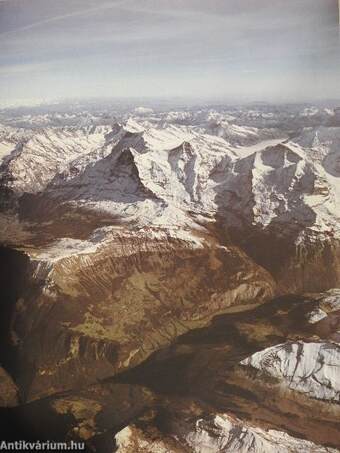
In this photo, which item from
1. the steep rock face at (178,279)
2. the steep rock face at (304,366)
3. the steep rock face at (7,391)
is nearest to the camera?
the steep rock face at (178,279)

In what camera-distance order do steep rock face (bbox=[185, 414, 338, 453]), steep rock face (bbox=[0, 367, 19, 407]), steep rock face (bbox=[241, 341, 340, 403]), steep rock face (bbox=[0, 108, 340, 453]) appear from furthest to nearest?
steep rock face (bbox=[0, 367, 19, 407]) < steep rock face (bbox=[241, 341, 340, 403]) < steep rock face (bbox=[0, 108, 340, 453]) < steep rock face (bbox=[185, 414, 338, 453])

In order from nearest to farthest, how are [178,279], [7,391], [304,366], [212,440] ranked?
1. [212,440]
2. [304,366]
3. [7,391]
4. [178,279]

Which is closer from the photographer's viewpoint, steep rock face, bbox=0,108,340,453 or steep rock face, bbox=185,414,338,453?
steep rock face, bbox=185,414,338,453

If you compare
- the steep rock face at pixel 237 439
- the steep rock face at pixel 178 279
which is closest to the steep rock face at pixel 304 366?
the steep rock face at pixel 178 279

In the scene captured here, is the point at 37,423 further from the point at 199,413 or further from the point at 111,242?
the point at 111,242

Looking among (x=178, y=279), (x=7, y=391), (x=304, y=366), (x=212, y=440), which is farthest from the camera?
(x=178, y=279)

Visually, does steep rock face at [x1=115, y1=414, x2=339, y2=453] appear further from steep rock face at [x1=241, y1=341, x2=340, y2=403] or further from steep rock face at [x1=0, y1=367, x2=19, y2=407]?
steep rock face at [x1=0, y1=367, x2=19, y2=407]

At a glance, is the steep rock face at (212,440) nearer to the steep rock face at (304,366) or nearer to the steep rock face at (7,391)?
the steep rock face at (304,366)

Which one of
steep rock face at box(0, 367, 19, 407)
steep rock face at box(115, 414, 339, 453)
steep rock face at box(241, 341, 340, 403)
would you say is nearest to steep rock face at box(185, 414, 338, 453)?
steep rock face at box(115, 414, 339, 453)

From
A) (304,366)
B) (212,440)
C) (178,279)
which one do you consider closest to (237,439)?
(212,440)

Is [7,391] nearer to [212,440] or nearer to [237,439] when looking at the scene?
[212,440]

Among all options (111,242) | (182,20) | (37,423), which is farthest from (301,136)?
(37,423)
